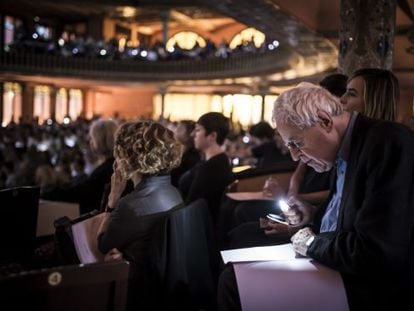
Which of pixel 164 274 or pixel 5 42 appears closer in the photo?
pixel 164 274

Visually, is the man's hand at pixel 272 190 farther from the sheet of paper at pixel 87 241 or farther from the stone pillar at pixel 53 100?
the stone pillar at pixel 53 100

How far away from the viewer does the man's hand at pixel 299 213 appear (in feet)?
6.68

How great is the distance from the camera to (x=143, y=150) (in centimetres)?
221

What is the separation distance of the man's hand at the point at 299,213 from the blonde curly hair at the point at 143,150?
0.58m

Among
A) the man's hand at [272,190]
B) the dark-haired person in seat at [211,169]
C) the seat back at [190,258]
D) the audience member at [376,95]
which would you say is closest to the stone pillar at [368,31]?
the dark-haired person in seat at [211,169]

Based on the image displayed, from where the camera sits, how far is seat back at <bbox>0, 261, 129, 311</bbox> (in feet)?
3.62

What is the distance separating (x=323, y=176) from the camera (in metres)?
2.76

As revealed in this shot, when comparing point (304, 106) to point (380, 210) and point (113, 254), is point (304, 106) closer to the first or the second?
point (380, 210)

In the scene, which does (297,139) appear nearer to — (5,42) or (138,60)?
(138,60)

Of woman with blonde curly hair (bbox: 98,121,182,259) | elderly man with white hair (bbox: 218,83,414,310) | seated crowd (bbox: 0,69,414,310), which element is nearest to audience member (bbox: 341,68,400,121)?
seated crowd (bbox: 0,69,414,310)

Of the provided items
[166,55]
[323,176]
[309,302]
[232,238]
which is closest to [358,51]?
[323,176]

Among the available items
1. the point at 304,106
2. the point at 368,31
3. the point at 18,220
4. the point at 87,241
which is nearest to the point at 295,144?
the point at 304,106

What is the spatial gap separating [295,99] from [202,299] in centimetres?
97

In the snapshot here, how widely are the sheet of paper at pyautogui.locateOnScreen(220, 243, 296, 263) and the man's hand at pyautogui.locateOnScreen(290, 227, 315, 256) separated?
0.05 m
